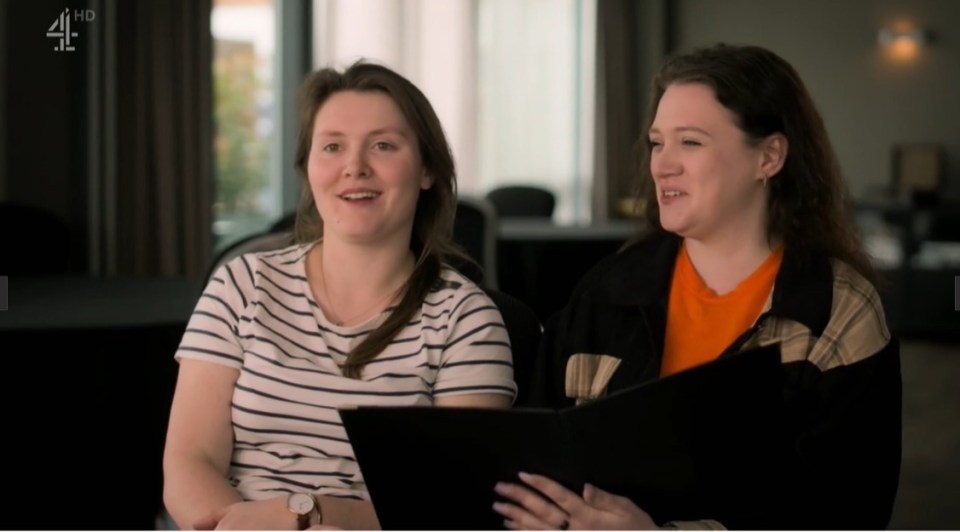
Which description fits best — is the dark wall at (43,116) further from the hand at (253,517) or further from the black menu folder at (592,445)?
the black menu folder at (592,445)

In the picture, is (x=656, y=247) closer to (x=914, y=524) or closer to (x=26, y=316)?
(x=26, y=316)

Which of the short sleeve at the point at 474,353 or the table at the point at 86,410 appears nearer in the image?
the short sleeve at the point at 474,353

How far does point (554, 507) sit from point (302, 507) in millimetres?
336

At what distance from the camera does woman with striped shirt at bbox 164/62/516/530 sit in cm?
153

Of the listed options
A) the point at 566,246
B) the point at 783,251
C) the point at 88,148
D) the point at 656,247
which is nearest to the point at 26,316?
the point at 656,247

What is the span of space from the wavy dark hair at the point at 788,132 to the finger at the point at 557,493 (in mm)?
483

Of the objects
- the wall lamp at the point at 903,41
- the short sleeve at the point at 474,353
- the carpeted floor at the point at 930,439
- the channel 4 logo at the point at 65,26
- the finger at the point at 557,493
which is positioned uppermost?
the wall lamp at the point at 903,41

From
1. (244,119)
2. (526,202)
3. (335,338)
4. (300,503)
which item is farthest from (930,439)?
(300,503)

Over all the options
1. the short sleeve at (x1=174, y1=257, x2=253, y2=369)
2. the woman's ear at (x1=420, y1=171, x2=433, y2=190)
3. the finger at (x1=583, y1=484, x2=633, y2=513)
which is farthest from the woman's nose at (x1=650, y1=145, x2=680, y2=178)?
the short sleeve at (x1=174, y1=257, x2=253, y2=369)

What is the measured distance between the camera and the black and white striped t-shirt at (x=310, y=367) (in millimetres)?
1536

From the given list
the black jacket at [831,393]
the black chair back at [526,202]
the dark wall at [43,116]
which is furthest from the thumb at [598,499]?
the black chair back at [526,202]

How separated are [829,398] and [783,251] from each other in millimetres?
207

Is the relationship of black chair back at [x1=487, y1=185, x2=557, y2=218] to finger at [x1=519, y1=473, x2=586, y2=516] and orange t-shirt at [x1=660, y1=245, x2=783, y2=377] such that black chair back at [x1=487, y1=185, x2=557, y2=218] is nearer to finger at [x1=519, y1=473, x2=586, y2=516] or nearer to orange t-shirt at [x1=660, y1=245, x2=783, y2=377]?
orange t-shirt at [x1=660, y1=245, x2=783, y2=377]

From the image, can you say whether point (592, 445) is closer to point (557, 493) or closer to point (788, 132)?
point (557, 493)
